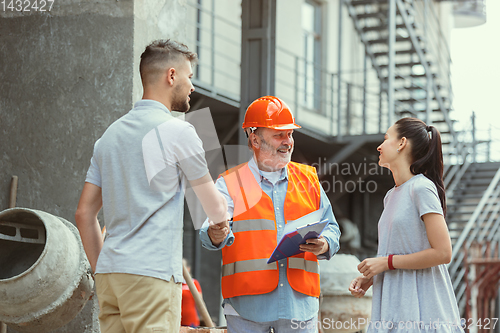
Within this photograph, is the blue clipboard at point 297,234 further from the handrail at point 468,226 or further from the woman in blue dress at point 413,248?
the handrail at point 468,226

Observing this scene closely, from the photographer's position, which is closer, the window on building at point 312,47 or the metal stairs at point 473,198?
the metal stairs at point 473,198

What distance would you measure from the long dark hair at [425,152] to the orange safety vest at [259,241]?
57 cm

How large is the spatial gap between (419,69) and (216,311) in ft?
24.8

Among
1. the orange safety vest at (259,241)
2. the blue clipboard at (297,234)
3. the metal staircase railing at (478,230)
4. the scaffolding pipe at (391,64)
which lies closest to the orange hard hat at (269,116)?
the orange safety vest at (259,241)

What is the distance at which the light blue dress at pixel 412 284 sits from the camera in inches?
116

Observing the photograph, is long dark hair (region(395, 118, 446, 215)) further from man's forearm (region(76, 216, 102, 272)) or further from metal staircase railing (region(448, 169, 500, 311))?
metal staircase railing (region(448, 169, 500, 311))

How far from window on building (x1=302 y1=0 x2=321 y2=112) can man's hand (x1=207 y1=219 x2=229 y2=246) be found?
1235 centimetres

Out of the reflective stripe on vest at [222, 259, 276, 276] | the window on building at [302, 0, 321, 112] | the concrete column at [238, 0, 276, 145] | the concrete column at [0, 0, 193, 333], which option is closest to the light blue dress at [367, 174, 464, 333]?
the reflective stripe on vest at [222, 259, 276, 276]

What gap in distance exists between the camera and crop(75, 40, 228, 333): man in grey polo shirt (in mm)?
2471

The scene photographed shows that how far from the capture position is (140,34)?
4430 mm

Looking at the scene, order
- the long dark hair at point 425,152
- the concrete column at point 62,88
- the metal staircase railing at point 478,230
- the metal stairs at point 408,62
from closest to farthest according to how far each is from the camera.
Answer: the long dark hair at point 425,152 → the concrete column at point 62,88 → the metal staircase railing at point 478,230 → the metal stairs at point 408,62

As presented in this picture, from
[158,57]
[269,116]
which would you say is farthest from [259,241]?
[158,57]

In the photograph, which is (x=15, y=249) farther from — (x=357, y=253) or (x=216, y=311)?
(x=357, y=253)

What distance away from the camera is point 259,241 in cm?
329
